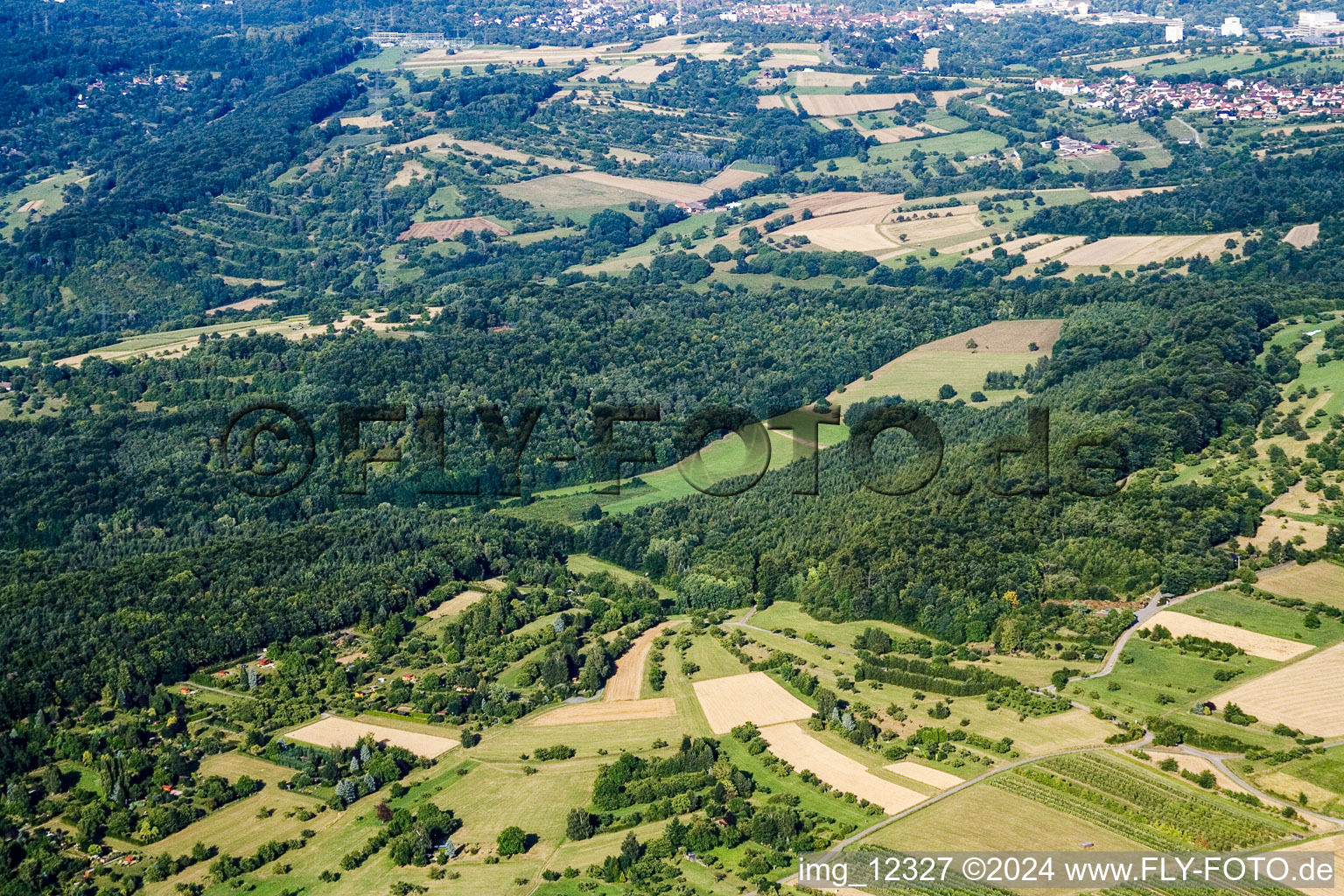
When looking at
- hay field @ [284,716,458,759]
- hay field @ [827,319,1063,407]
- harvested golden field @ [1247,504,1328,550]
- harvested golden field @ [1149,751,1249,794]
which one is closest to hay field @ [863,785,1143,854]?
harvested golden field @ [1149,751,1249,794]

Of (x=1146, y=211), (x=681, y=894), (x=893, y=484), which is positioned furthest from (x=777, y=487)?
(x=1146, y=211)

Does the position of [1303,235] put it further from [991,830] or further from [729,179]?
[991,830]

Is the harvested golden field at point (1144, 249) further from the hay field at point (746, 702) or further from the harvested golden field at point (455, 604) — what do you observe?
the hay field at point (746, 702)

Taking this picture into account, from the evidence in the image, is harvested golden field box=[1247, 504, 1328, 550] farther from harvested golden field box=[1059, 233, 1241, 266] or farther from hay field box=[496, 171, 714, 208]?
hay field box=[496, 171, 714, 208]

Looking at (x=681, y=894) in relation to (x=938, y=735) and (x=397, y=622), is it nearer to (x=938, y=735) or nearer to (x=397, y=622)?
(x=938, y=735)

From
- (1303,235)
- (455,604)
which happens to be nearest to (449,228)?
(1303,235)

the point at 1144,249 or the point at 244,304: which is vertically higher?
the point at 244,304
